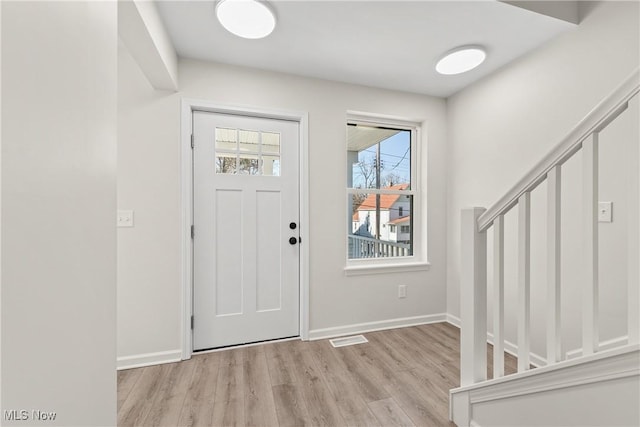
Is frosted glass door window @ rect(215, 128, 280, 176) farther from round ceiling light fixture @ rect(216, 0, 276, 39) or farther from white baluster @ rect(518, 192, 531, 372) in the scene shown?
white baluster @ rect(518, 192, 531, 372)

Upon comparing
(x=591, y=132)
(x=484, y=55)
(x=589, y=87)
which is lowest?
(x=591, y=132)

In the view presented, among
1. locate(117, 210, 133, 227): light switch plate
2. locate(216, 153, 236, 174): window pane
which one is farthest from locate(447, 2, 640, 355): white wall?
locate(117, 210, 133, 227): light switch plate

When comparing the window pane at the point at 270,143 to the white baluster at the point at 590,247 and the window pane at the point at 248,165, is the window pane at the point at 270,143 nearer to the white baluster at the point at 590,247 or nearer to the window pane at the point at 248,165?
the window pane at the point at 248,165

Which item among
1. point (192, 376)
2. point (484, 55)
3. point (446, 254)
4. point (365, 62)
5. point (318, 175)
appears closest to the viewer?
point (192, 376)

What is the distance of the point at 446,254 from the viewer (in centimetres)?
288

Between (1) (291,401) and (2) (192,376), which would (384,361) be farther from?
(2) (192,376)

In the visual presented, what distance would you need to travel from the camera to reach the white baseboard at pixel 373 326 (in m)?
2.44

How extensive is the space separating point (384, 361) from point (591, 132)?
1892 millimetres

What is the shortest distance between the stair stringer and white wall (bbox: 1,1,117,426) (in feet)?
4.71

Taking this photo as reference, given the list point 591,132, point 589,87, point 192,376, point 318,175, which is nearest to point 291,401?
point 192,376

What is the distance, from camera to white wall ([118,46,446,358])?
79.0 inches

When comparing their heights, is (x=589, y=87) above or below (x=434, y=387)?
above

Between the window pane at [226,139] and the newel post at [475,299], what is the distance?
187 cm

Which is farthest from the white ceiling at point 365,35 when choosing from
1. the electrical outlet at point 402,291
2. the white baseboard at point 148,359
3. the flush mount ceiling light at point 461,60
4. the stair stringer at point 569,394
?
the white baseboard at point 148,359
